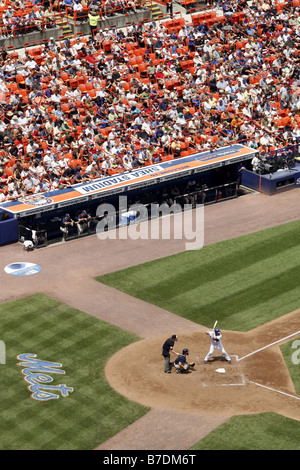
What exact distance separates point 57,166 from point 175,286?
11035 mm

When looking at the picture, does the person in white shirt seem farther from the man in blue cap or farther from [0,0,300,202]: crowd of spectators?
the man in blue cap

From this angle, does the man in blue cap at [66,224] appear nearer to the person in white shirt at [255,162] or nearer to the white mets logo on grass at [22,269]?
the white mets logo on grass at [22,269]

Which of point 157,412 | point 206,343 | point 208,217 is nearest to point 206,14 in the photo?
point 208,217

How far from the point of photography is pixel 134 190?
49500 mm

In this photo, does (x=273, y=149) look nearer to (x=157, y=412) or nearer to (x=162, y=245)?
(x=162, y=245)

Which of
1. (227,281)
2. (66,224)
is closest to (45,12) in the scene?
(66,224)

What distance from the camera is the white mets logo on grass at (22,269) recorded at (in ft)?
141

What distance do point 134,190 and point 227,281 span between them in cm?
937

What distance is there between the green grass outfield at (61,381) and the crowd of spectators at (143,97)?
33.1ft

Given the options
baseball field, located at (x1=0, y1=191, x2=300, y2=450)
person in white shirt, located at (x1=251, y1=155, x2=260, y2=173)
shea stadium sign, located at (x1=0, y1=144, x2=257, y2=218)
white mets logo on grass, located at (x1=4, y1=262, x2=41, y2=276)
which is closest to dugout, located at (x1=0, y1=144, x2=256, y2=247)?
shea stadium sign, located at (x1=0, y1=144, x2=257, y2=218)

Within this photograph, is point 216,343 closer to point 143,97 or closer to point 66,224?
point 66,224

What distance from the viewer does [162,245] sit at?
46.5 meters

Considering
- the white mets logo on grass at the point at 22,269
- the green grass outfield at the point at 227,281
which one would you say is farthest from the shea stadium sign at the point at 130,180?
the green grass outfield at the point at 227,281

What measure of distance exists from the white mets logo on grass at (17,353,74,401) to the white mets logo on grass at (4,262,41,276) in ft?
25.8
